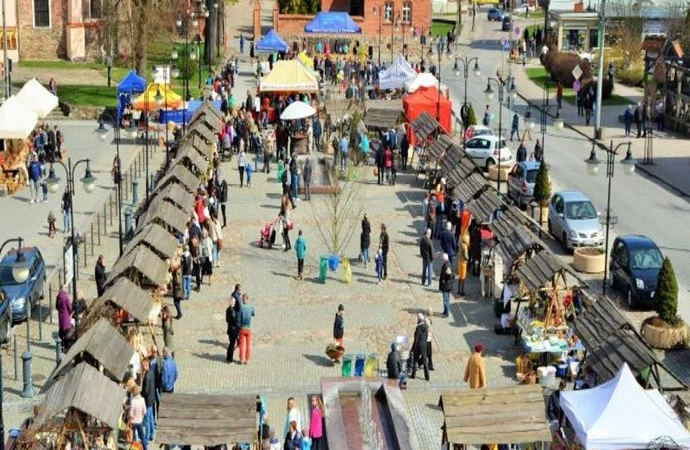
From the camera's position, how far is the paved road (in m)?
36.8

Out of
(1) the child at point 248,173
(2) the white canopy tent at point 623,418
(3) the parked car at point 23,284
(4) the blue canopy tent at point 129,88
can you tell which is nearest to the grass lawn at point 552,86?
(4) the blue canopy tent at point 129,88

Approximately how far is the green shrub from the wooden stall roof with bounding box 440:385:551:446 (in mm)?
8497

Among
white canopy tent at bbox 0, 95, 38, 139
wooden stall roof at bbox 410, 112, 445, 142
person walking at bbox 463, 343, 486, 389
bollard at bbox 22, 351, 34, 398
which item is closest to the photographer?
person walking at bbox 463, 343, 486, 389

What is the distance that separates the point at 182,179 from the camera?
120 feet

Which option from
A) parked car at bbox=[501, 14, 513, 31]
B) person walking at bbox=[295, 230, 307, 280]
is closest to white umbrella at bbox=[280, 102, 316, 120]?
person walking at bbox=[295, 230, 307, 280]

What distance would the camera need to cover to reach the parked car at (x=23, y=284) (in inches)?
1174

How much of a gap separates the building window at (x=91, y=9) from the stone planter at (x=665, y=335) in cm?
5004

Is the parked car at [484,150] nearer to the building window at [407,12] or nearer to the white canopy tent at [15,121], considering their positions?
the white canopy tent at [15,121]

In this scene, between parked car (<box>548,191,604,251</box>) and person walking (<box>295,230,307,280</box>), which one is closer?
person walking (<box>295,230,307,280</box>)

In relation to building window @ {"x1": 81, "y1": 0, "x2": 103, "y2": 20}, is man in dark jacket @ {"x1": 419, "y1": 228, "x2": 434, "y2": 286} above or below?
below

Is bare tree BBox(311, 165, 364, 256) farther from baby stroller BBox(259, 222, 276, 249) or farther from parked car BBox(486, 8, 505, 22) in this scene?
parked car BBox(486, 8, 505, 22)

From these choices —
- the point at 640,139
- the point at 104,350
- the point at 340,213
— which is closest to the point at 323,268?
the point at 340,213

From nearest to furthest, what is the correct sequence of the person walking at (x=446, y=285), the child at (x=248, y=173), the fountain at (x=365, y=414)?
the fountain at (x=365, y=414) < the person walking at (x=446, y=285) < the child at (x=248, y=173)

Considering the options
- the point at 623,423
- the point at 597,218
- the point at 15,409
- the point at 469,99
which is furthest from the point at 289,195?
the point at 469,99
